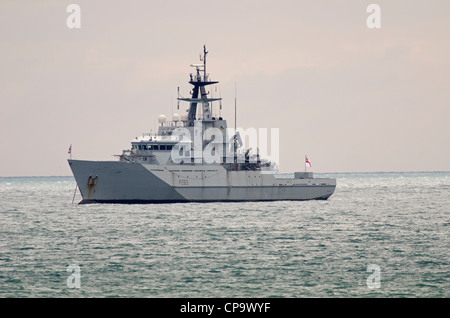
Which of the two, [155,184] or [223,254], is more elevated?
[155,184]

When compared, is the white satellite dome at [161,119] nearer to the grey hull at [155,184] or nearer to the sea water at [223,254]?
the grey hull at [155,184]

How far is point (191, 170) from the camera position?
55406 millimetres

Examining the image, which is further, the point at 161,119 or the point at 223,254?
the point at 161,119

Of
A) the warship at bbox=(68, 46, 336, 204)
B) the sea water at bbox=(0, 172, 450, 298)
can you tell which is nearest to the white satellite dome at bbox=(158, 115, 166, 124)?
the warship at bbox=(68, 46, 336, 204)

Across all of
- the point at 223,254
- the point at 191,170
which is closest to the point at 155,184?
the point at 191,170

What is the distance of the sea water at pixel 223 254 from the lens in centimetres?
2372

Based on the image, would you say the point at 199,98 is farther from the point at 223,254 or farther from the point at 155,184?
the point at 223,254

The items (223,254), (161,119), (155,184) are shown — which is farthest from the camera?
(161,119)

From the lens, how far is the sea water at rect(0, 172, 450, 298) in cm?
2372

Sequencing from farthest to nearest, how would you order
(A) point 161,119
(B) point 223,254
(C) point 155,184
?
(A) point 161,119 < (C) point 155,184 < (B) point 223,254

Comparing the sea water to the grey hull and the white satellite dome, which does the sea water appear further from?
the white satellite dome

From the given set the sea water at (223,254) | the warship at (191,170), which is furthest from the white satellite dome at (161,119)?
the sea water at (223,254)

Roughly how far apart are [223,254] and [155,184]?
23830 mm

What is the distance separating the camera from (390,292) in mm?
22969
